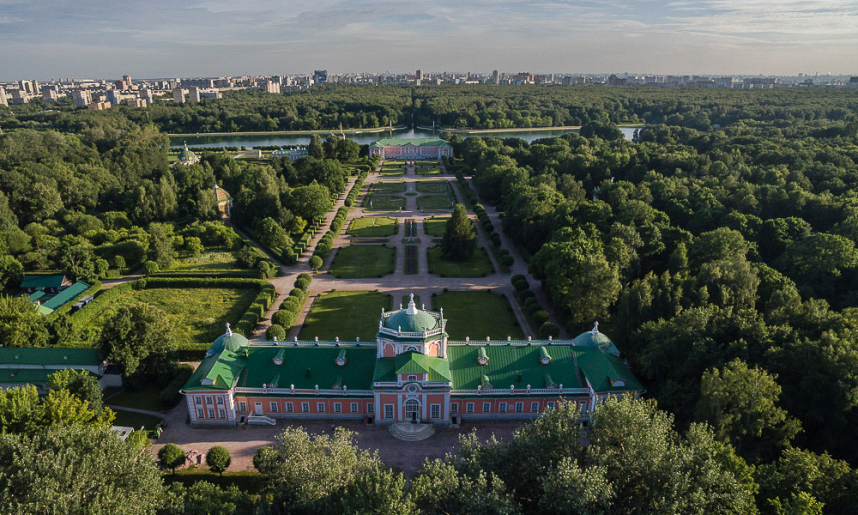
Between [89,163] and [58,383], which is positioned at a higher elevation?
[89,163]

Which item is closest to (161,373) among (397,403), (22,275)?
(397,403)

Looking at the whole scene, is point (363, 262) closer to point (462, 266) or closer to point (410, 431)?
point (462, 266)

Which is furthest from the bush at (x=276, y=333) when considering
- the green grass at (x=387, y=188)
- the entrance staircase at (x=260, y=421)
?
the green grass at (x=387, y=188)

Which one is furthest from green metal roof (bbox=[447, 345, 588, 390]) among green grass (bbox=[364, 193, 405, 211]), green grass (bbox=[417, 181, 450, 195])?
green grass (bbox=[417, 181, 450, 195])

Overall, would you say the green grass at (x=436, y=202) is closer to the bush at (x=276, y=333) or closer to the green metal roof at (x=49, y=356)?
the bush at (x=276, y=333)

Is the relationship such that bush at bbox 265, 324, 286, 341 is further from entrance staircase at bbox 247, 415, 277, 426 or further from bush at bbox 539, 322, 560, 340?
bush at bbox 539, 322, 560, 340

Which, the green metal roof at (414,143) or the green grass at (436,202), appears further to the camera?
the green metal roof at (414,143)

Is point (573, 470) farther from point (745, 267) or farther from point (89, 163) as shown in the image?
point (89, 163)
